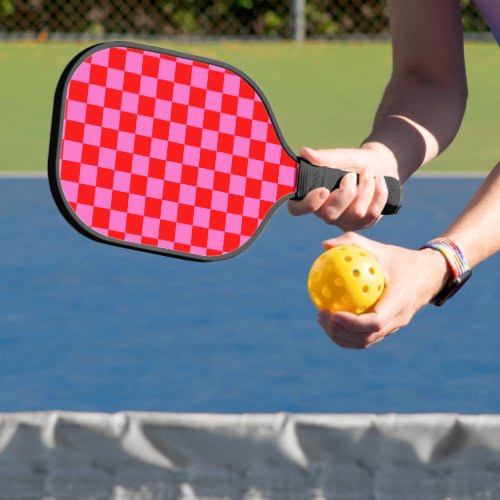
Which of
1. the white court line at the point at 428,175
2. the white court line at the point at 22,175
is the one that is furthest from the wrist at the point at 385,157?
the white court line at the point at 22,175

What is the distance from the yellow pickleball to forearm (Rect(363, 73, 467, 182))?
1.02 feet

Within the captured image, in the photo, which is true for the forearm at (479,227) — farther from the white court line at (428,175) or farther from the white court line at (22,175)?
the white court line at (22,175)

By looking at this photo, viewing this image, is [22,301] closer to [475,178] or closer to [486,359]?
[486,359]

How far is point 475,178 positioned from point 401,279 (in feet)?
16.6

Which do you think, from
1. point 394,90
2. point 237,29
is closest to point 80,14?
point 237,29

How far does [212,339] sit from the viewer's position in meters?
4.62

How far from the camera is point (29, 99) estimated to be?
9.24 m

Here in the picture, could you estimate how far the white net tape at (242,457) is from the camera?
2.28 meters

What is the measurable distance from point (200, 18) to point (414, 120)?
10.5m

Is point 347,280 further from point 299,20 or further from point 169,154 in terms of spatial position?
point 299,20

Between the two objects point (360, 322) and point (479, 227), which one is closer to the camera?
point (360, 322)

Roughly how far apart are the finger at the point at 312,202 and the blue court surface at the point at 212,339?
1750 millimetres

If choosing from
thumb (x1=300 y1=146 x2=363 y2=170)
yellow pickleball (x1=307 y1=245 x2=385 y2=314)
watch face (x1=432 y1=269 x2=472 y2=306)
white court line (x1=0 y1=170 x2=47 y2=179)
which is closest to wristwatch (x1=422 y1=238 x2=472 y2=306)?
watch face (x1=432 y1=269 x2=472 y2=306)

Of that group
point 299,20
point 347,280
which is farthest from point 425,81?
point 299,20
